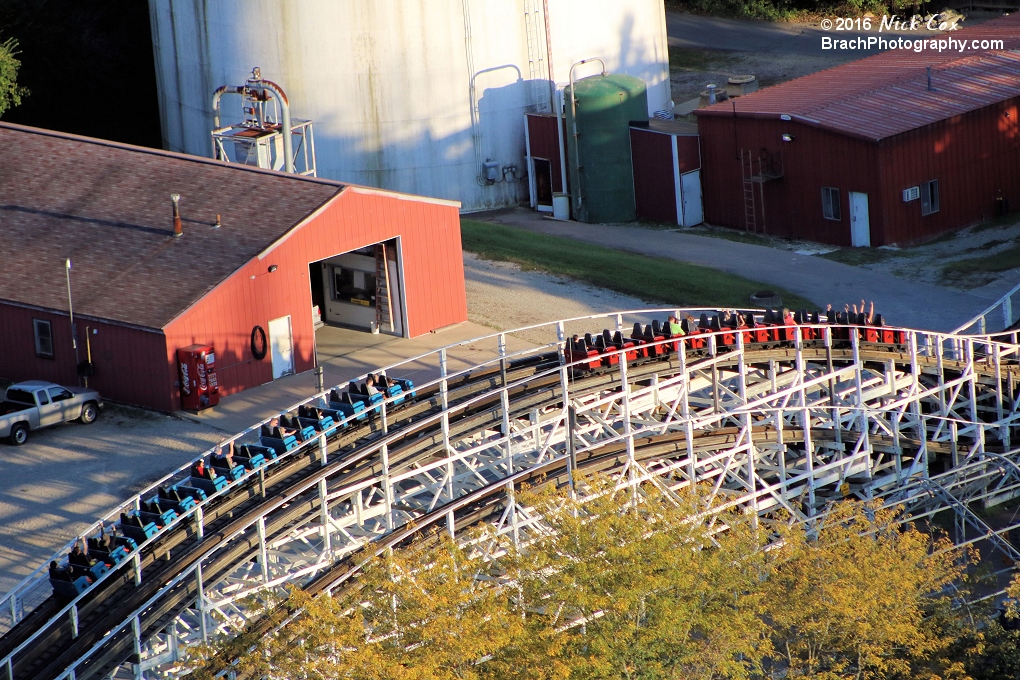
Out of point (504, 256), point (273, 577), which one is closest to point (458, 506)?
point (273, 577)

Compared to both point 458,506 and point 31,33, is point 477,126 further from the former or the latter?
point 458,506

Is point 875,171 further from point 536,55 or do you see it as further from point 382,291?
point 382,291

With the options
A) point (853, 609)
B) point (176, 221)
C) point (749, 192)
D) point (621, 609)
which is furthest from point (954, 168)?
point (621, 609)

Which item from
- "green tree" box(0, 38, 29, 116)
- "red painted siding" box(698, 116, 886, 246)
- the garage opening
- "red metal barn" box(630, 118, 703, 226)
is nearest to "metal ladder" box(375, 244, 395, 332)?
the garage opening

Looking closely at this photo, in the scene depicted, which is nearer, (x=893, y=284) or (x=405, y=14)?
(x=893, y=284)

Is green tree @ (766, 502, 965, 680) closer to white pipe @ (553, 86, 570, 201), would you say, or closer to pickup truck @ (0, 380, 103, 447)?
pickup truck @ (0, 380, 103, 447)

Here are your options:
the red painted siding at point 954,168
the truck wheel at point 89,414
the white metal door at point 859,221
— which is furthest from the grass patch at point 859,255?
the truck wheel at point 89,414

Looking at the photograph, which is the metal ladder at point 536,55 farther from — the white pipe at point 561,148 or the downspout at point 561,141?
the white pipe at point 561,148
